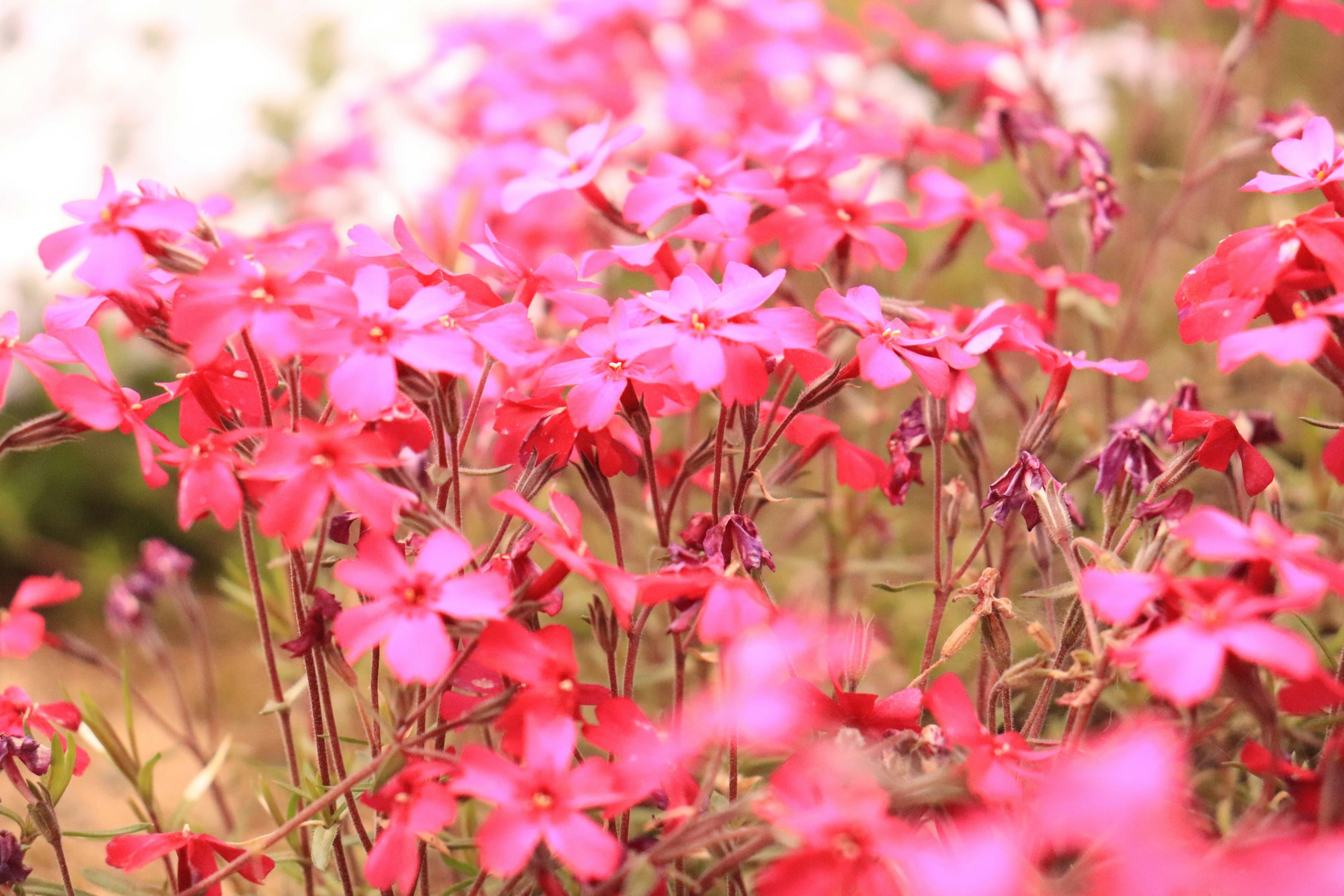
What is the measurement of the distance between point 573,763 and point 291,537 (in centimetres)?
27

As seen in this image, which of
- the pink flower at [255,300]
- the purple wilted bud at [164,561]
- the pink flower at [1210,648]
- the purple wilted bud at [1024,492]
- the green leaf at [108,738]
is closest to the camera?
the pink flower at [1210,648]

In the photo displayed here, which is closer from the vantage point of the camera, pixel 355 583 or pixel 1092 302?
pixel 355 583

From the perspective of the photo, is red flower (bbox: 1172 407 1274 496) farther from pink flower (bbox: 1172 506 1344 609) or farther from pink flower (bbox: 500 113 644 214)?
pink flower (bbox: 500 113 644 214)

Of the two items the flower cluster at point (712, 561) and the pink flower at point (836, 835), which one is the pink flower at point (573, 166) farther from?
the pink flower at point (836, 835)

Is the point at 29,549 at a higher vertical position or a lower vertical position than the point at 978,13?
lower

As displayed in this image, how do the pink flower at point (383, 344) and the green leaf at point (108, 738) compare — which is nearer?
the pink flower at point (383, 344)

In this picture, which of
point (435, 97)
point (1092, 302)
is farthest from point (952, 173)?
point (1092, 302)

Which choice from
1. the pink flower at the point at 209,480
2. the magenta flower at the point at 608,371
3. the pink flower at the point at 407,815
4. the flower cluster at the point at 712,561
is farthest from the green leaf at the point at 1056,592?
the pink flower at the point at 209,480

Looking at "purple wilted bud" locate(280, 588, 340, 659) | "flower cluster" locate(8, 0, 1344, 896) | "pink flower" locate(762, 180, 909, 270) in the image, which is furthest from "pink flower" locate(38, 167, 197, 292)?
"pink flower" locate(762, 180, 909, 270)

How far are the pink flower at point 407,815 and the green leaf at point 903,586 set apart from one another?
323 mm

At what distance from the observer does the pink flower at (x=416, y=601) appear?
557 millimetres

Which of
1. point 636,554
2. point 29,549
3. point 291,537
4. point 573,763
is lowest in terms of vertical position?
point 29,549

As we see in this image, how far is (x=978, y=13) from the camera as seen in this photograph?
101 inches

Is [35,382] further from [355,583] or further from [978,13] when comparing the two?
[978,13]
